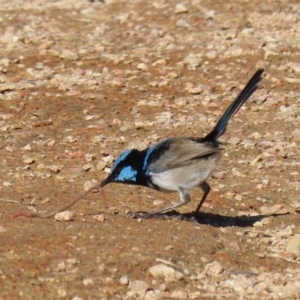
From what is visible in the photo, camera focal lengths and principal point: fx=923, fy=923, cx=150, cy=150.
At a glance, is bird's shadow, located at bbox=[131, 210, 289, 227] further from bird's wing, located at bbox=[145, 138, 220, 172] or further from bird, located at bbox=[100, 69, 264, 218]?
bird's wing, located at bbox=[145, 138, 220, 172]

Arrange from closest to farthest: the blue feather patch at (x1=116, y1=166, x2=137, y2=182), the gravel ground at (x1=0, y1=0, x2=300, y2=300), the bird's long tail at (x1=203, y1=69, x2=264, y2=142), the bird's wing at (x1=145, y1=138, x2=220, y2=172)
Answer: the gravel ground at (x1=0, y1=0, x2=300, y2=300)
the blue feather patch at (x1=116, y1=166, x2=137, y2=182)
the bird's wing at (x1=145, y1=138, x2=220, y2=172)
the bird's long tail at (x1=203, y1=69, x2=264, y2=142)

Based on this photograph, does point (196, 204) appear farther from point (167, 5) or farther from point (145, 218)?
point (167, 5)

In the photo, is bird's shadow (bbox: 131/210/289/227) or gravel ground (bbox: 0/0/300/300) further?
bird's shadow (bbox: 131/210/289/227)

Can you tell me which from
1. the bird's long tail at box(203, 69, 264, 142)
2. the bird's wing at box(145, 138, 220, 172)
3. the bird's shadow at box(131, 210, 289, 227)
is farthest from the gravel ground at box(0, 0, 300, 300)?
the bird's long tail at box(203, 69, 264, 142)

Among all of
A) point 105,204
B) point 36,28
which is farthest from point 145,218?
point 36,28

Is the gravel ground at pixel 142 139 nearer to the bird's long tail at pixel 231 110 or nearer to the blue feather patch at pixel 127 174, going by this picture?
the blue feather patch at pixel 127 174

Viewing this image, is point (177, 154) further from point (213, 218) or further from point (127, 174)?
point (213, 218)
